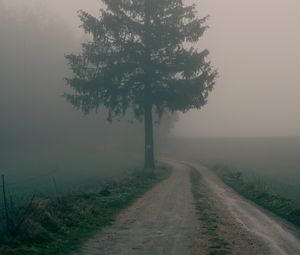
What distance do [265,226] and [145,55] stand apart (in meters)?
23.3

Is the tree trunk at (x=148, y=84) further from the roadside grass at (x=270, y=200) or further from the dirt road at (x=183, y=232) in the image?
the dirt road at (x=183, y=232)

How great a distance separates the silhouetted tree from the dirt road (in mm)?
16818

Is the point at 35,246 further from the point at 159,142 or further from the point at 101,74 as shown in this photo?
the point at 159,142

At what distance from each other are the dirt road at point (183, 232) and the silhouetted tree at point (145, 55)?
55.2 ft

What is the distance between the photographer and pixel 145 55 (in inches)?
1471

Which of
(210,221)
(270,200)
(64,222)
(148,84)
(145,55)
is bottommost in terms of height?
(270,200)

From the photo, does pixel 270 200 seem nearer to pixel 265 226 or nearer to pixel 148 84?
pixel 265 226

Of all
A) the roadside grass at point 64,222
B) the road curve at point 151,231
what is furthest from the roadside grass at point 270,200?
the roadside grass at point 64,222

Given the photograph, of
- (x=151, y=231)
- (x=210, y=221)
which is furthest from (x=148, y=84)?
(x=151, y=231)

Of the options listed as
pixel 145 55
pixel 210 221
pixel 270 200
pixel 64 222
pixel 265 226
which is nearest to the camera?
pixel 64 222

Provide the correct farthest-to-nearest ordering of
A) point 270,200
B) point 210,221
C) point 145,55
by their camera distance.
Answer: point 145,55 < point 270,200 < point 210,221

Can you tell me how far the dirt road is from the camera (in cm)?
1230

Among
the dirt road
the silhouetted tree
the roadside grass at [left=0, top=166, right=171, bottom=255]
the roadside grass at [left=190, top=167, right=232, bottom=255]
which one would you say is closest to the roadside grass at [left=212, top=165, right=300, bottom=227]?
the dirt road

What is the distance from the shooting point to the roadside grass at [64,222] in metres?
12.2
